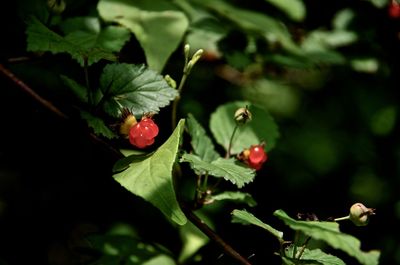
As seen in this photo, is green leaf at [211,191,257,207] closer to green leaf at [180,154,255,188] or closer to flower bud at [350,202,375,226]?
green leaf at [180,154,255,188]

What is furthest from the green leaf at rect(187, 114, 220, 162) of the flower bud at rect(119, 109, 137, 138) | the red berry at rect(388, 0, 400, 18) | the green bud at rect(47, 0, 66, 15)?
the red berry at rect(388, 0, 400, 18)

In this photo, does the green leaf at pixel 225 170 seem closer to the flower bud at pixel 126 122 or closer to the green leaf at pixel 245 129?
the flower bud at pixel 126 122

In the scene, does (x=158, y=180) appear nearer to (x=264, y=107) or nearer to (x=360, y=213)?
(x=360, y=213)

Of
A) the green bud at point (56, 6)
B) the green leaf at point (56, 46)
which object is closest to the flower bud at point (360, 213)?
the green leaf at point (56, 46)

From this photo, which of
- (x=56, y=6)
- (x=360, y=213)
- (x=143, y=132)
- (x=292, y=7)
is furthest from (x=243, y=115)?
(x=292, y=7)

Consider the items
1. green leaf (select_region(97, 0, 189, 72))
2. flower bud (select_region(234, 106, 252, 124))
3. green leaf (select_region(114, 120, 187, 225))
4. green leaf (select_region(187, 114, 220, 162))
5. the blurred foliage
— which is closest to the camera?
green leaf (select_region(114, 120, 187, 225))

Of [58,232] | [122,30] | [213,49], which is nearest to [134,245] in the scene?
[122,30]
